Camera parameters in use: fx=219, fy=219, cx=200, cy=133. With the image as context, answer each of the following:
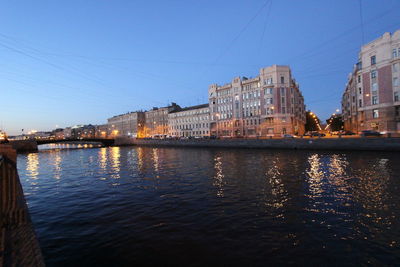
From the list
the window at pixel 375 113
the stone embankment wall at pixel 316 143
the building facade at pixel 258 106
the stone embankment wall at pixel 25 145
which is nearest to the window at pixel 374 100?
the window at pixel 375 113

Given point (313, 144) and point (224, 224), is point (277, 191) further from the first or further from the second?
point (313, 144)

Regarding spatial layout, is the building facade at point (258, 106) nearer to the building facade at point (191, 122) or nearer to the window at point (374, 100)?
the building facade at point (191, 122)

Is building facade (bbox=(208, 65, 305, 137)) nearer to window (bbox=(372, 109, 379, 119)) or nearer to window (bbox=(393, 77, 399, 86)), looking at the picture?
window (bbox=(372, 109, 379, 119))

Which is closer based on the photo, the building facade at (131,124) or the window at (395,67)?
the window at (395,67)

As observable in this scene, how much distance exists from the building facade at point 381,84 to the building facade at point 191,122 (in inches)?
2577

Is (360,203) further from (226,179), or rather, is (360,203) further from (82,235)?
(82,235)

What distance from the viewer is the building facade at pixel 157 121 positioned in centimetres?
13750

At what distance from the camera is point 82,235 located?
9406 mm

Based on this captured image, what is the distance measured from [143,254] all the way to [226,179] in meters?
14.0

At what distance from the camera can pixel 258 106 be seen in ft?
286

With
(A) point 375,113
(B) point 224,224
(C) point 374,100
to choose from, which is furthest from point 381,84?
(B) point 224,224

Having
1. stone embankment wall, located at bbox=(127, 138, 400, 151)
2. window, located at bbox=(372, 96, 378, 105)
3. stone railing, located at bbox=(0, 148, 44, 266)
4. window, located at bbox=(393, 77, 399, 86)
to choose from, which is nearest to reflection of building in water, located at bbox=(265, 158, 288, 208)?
stone railing, located at bbox=(0, 148, 44, 266)

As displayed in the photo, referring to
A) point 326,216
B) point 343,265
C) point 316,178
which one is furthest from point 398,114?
point 343,265

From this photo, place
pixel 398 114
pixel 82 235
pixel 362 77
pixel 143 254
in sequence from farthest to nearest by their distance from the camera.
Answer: pixel 362 77, pixel 398 114, pixel 82 235, pixel 143 254
